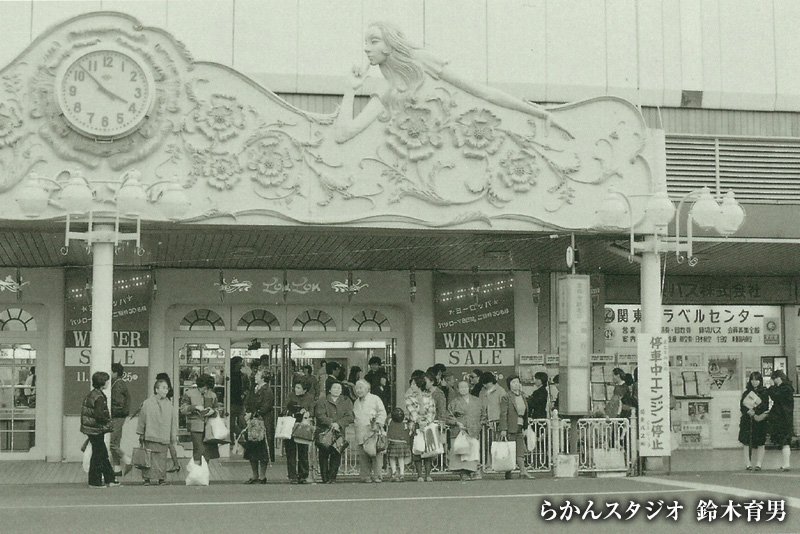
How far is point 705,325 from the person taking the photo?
2500cm

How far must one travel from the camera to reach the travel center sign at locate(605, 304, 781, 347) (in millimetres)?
24547

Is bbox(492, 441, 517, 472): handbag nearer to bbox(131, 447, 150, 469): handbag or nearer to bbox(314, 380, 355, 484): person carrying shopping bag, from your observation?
bbox(314, 380, 355, 484): person carrying shopping bag

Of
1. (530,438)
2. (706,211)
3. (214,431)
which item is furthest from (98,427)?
(706,211)

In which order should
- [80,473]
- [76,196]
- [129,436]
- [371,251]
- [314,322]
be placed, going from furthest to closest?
[314,322], [129,436], [371,251], [80,473], [76,196]

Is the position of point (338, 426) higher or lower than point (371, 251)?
lower

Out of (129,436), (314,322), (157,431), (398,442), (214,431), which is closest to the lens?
(157,431)

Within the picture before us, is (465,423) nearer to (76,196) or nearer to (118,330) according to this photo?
(76,196)

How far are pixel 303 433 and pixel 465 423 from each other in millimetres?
2545

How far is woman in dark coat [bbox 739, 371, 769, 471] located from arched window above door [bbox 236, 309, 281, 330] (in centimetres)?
908

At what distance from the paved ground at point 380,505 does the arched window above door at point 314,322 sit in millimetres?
5939

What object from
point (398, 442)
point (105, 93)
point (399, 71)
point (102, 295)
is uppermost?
point (399, 71)

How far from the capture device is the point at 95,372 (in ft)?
A: 56.0

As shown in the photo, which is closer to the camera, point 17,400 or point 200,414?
point 200,414

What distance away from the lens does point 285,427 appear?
57.3 feet
